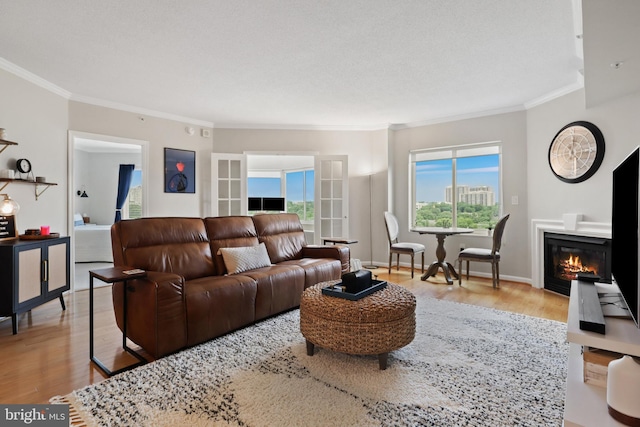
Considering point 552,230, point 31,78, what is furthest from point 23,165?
point 552,230

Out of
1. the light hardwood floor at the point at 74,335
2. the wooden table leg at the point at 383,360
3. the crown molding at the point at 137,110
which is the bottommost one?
the light hardwood floor at the point at 74,335

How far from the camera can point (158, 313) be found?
2.26m

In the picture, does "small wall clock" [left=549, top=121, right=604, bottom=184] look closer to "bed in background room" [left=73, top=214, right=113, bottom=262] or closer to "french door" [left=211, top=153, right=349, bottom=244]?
"french door" [left=211, top=153, right=349, bottom=244]

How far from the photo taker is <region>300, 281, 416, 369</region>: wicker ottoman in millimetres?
2102

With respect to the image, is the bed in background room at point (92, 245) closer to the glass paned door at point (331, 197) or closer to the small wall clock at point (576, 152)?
the glass paned door at point (331, 197)

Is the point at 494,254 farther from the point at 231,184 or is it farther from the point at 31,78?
→ the point at 31,78

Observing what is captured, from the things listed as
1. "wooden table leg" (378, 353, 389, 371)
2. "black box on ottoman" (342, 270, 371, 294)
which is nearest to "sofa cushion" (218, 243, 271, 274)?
"black box on ottoman" (342, 270, 371, 294)

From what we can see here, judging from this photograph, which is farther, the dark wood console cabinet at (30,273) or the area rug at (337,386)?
the dark wood console cabinet at (30,273)

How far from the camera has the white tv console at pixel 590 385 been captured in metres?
1.06

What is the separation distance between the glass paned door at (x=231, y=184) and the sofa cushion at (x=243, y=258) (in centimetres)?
234

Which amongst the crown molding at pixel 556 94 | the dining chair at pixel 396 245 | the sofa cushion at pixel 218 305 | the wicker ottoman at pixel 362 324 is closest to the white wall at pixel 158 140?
the sofa cushion at pixel 218 305

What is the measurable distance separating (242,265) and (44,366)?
1.59 m

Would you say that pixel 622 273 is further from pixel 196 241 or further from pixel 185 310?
pixel 196 241

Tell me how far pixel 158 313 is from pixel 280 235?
195 cm
